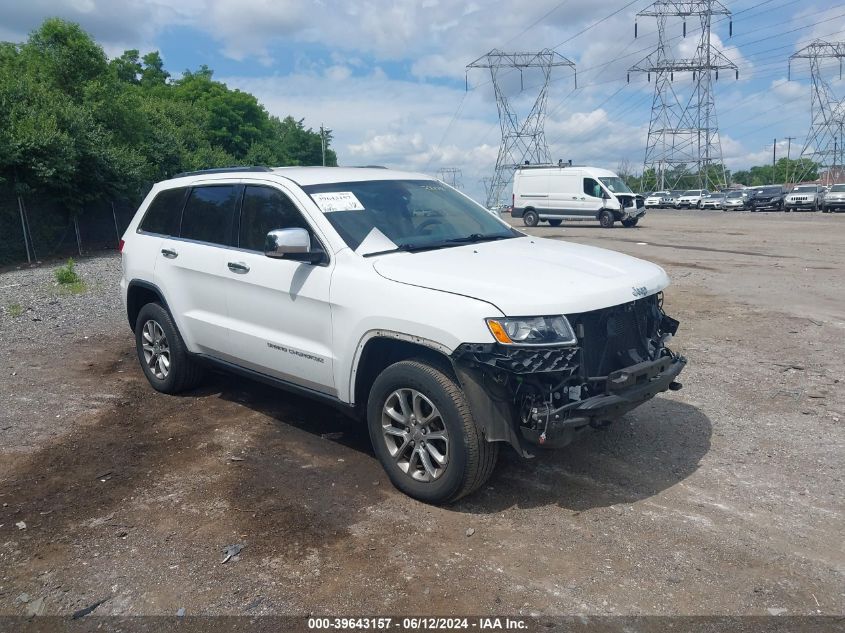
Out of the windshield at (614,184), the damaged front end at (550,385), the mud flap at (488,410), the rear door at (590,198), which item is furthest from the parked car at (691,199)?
the mud flap at (488,410)

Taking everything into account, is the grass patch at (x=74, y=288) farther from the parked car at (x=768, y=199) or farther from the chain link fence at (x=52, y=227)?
the parked car at (x=768, y=199)

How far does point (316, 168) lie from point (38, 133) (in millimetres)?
16903

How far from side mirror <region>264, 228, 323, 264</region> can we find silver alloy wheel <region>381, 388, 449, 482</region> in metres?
1.07

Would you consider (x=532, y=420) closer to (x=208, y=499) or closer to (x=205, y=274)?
(x=208, y=499)

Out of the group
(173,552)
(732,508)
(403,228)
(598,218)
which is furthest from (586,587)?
(598,218)

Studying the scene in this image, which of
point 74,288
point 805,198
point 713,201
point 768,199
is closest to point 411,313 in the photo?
point 74,288

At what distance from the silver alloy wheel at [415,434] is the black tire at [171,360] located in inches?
96.8

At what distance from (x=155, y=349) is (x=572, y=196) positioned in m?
27.3

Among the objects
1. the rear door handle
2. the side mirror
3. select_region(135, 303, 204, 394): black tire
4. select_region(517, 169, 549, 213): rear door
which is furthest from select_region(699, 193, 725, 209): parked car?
the side mirror

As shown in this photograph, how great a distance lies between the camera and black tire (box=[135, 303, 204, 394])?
6.09 m

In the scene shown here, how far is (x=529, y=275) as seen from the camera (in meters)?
4.13

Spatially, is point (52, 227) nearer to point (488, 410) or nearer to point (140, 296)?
point (140, 296)

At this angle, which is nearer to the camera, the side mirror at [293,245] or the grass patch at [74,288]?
the side mirror at [293,245]

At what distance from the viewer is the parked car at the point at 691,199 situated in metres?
62.7
